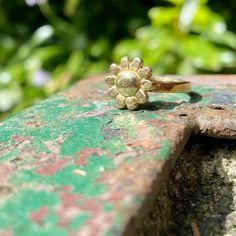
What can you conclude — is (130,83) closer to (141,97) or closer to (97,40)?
(141,97)

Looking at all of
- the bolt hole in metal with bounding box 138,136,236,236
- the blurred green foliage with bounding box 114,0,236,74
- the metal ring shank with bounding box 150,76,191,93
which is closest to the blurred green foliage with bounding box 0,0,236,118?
the blurred green foliage with bounding box 114,0,236,74

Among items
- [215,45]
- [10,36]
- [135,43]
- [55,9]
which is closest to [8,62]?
[10,36]

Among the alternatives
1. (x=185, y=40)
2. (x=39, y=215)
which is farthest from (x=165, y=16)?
(x=39, y=215)

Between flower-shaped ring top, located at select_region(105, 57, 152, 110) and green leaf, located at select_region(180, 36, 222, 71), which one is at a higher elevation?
flower-shaped ring top, located at select_region(105, 57, 152, 110)

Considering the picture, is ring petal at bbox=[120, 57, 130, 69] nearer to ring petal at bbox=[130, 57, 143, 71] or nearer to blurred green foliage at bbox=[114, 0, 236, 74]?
ring petal at bbox=[130, 57, 143, 71]

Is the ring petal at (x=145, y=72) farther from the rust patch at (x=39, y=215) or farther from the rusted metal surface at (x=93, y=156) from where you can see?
the rust patch at (x=39, y=215)

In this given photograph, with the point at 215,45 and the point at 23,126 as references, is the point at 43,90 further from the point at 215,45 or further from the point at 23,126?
the point at 23,126

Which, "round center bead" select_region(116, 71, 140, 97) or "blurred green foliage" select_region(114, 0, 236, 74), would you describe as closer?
"round center bead" select_region(116, 71, 140, 97)
